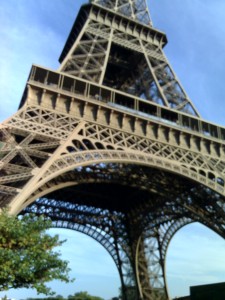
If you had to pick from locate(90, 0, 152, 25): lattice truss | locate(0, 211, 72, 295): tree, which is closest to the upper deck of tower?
locate(90, 0, 152, 25): lattice truss

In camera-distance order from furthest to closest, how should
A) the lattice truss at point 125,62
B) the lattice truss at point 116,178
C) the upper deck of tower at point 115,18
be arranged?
the upper deck of tower at point 115,18
the lattice truss at point 125,62
the lattice truss at point 116,178

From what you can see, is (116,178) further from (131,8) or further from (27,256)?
(131,8)

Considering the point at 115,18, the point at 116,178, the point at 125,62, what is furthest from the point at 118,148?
the point at 115,18

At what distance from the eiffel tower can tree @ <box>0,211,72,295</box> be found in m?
0.99

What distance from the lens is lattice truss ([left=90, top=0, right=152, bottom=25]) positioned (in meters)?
29.6

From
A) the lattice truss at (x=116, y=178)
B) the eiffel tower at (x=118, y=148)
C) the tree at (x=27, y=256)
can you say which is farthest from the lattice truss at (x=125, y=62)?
the tree at (x=27, y=256)

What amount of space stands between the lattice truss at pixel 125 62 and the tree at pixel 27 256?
10.8 metres

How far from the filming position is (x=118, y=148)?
18.0m

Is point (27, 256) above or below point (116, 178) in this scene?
below

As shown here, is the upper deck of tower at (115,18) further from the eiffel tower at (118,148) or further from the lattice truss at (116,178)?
the lattice truss at (116,178)

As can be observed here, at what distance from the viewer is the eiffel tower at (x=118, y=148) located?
1573 centimetres

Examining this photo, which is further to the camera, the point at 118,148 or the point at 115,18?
the point at 115,18

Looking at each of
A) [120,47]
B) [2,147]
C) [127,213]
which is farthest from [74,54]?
[127,213]

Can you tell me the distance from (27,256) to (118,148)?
781 cm
